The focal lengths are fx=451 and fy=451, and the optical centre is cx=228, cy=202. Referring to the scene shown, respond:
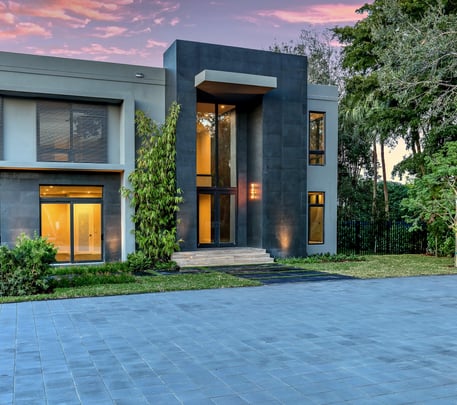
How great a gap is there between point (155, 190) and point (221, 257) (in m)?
2.97

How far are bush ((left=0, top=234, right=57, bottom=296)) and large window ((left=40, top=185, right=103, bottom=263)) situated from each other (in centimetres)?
493

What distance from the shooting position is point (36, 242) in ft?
30.9

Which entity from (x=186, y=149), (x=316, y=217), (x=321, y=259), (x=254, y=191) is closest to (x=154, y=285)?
(x=186, y=149)

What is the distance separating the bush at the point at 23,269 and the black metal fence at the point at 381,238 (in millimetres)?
12812

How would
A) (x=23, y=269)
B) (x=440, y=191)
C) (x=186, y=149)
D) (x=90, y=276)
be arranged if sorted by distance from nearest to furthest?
(x=23, y=269) < (x=90, y=276) < (x=186, y=149) < (x=440, y=191)

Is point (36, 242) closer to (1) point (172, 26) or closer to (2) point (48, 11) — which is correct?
(2) point (48, 11)

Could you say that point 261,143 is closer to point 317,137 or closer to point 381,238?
point 317,137

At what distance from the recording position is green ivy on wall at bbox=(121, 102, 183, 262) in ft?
45.8

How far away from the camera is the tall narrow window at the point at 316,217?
1683 cm

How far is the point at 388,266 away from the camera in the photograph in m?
14.1

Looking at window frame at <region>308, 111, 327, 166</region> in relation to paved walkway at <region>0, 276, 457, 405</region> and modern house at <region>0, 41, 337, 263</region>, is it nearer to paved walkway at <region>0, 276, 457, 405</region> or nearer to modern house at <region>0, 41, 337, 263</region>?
modern house at <region>0, 41, 337, 263</region>

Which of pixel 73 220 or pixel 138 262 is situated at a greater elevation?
pixel 73 220

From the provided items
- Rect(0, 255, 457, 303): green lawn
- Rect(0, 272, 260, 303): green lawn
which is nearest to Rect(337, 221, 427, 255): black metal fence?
Rect(0, 255, 457, 303): green lawn

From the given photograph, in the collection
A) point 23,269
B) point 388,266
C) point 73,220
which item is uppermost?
point 73,220
